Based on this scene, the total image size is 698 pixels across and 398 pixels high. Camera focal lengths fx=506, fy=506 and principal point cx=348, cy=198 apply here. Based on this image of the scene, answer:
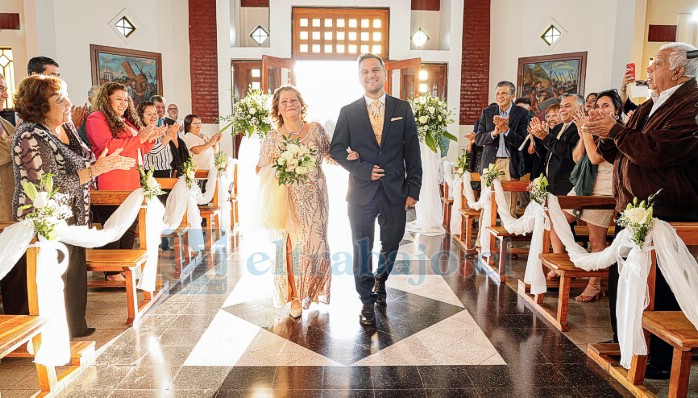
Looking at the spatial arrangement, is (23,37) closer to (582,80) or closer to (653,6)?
(582,80)

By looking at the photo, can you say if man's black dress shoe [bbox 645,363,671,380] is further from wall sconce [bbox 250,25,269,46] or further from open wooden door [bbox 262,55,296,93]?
wall sconce [bbox 250,25,269,46]

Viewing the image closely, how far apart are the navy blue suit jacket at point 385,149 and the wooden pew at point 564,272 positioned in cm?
127

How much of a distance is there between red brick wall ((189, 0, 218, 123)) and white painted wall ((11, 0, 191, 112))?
15 cm

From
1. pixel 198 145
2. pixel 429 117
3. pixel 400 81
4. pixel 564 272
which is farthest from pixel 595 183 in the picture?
pixel 400 81

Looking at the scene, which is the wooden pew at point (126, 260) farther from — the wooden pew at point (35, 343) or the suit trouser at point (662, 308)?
the suit trouser at point (662, 308)

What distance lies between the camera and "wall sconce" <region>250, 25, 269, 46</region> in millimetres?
12328

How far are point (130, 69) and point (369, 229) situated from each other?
349 inches

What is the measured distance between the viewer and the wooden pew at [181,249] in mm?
5484

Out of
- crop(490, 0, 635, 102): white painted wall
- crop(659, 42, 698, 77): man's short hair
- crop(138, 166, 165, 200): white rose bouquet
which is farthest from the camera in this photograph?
crop(490, 0, 635, 102): white painted wall

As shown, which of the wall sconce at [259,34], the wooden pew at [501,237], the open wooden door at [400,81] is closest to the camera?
the wooden pew at [501,237]

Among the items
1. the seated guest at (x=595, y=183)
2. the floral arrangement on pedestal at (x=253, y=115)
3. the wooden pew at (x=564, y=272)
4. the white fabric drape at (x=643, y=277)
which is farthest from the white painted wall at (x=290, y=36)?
the white fabric drape at (x=643, y=277)

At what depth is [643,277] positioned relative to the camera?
3.00 m

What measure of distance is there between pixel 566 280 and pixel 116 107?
4.19 meters

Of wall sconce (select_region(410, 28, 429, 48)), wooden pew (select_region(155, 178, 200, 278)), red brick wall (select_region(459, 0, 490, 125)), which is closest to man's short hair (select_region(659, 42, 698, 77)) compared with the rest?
wooden pew (select_region(155, 178, 200, 278))
